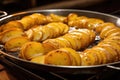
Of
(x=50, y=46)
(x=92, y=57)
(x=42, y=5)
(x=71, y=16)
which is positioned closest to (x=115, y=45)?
(x=92, y=57)

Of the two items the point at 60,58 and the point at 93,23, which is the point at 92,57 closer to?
the point at 60,58

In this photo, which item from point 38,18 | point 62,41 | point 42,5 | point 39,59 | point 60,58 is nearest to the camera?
point 60,58

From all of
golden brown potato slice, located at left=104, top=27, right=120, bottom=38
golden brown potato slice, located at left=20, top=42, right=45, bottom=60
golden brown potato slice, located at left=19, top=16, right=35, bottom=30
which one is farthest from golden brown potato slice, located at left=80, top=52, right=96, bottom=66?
golden brown potato slice, located at left=19, top=16, right=35, bottom=30

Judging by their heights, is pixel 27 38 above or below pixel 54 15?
below

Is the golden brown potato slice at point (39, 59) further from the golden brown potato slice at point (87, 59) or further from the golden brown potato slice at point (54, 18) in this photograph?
the golden brown potato slice at point (54, 18)

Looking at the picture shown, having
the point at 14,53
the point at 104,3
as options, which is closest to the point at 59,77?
the point at 14,53

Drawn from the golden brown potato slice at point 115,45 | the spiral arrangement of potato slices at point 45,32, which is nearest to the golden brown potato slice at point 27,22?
the spiral arrangement of potato slices at point 45,32

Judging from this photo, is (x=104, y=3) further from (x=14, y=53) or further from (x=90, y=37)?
(x=14, y=53)
